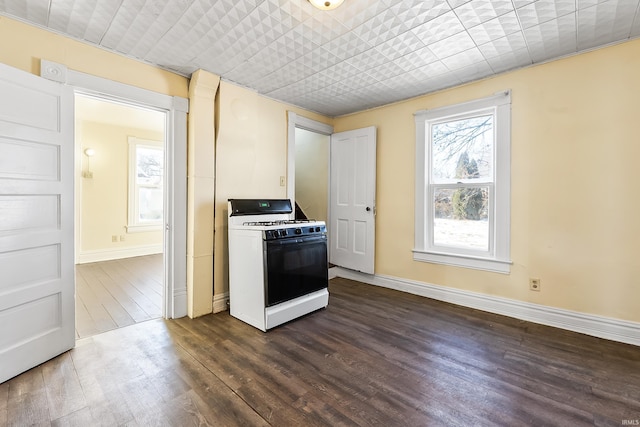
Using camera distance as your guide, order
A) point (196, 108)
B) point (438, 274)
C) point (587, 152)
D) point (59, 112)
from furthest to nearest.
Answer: point (438, 274) < point (196, 108) < point (587, 152) < point (59, 112)

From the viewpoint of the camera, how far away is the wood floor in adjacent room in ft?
4.97

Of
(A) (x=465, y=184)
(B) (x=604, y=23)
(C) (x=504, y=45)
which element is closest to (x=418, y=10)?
(C) (x=504, y=45)

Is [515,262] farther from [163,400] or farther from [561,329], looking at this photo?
[163,400]

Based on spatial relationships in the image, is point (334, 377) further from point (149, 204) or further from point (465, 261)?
point (149, 204)

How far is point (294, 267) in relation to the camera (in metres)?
2.72

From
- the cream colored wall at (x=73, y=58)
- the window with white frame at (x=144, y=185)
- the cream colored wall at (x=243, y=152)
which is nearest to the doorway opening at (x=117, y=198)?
the window with white frame at (x=144, y=185)

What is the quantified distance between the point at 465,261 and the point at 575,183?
1.19m

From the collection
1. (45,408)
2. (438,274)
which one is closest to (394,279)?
(438,274)

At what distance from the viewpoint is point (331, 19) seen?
6.47ft

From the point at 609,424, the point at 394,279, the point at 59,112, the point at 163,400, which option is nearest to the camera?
the point at 609,424

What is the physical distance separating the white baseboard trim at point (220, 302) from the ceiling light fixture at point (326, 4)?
266cm

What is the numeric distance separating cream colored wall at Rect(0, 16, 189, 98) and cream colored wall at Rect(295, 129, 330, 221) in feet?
7.26

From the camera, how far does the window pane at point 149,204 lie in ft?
19.0

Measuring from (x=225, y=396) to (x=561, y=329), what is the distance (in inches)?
111
